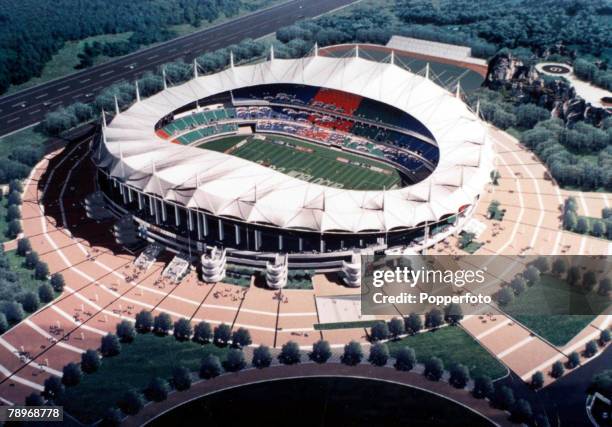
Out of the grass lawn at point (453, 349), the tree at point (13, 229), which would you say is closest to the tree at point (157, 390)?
the grass lawn at point (453, 349)

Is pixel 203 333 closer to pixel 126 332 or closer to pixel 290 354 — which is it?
pixel 126 332

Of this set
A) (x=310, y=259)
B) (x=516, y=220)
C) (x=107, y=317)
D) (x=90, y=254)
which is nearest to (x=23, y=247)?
(x=90, y=254)

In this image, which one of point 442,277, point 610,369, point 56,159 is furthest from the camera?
point 56,159

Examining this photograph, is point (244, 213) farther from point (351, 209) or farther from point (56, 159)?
point (56, 159)

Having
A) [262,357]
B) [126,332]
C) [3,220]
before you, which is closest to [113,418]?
[126,332]

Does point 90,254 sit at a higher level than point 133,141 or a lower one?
lower

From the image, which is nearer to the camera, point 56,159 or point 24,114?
point 56,159

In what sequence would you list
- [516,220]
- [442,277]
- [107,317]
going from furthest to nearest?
[516,220] < [442,277] < [107,317]
